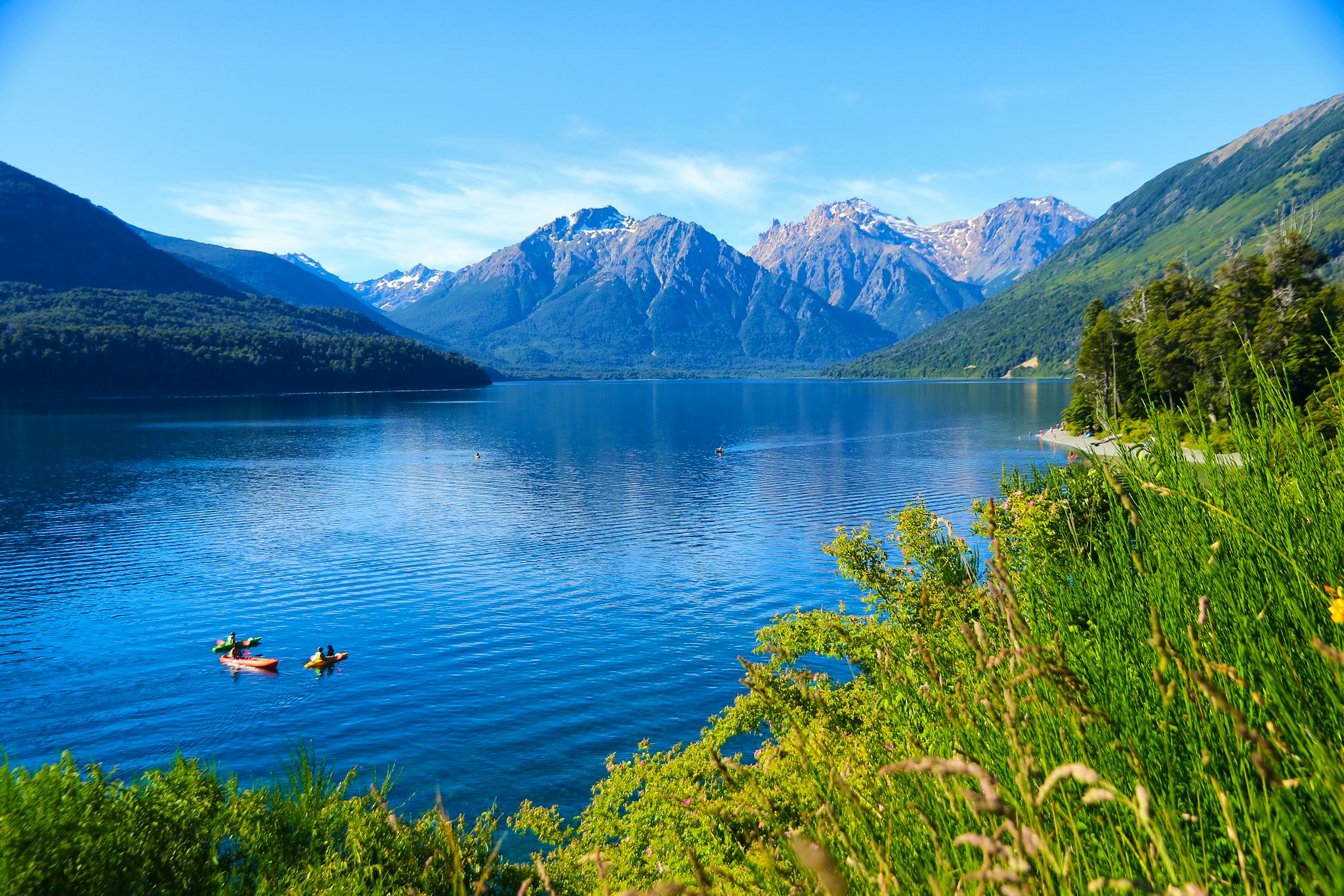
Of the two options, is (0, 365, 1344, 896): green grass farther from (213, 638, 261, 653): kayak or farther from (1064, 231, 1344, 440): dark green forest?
(1064, 231, 1344, 440): dark green forest

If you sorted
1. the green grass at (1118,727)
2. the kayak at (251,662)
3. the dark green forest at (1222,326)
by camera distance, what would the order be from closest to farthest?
the green grass at (1118,727) < the kayak at (251,662) < the dark green forest at (1222,326)

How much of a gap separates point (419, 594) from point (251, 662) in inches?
504

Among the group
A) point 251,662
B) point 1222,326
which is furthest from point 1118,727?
point 1222,326

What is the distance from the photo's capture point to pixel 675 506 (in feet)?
255

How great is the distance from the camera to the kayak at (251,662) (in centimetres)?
3693

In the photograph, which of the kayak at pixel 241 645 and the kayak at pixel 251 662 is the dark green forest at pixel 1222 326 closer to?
the kayak at pixel 251 662

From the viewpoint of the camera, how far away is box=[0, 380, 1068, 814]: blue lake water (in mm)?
30844

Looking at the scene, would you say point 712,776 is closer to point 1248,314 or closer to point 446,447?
point 1248,314

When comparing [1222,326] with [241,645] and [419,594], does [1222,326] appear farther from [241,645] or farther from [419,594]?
[241,645]

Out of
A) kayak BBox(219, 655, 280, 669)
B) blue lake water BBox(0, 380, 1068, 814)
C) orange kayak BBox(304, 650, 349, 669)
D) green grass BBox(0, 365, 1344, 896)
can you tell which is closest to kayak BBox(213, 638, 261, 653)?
kayak BBox(219, 655, 280, 669)

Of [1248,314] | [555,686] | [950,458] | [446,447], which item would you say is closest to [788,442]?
[950,458]

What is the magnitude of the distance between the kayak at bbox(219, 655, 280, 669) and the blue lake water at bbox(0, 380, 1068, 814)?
473mm

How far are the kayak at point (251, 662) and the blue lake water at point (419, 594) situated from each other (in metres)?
0.47

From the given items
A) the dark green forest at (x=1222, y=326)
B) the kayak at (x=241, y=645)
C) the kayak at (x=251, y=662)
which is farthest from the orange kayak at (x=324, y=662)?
the dark green forest at (x=1222, y=326)
